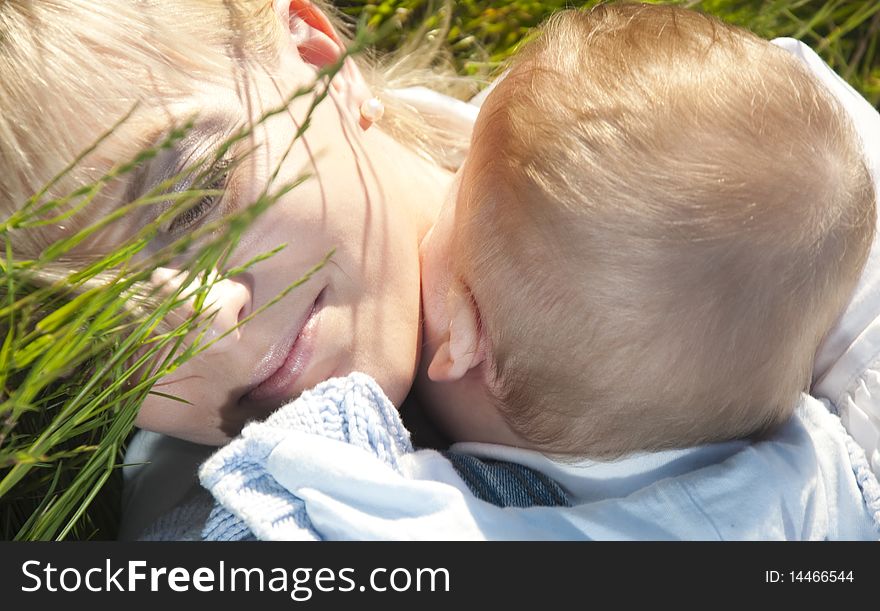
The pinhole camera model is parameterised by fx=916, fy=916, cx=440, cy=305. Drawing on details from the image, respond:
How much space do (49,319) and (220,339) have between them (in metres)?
0.20

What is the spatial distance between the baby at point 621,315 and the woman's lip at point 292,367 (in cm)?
4

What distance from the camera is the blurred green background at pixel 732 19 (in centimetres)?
160

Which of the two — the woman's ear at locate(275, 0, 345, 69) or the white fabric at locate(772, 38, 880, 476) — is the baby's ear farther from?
the white fabric at locate(772, 38, 880, 476)

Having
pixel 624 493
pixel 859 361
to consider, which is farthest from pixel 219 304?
pixel 859 361

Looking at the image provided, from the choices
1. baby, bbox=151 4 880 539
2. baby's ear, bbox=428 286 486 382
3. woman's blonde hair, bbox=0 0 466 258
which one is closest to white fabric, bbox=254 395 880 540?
baby, bbox=151 4 880 539

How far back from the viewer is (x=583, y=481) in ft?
3.61

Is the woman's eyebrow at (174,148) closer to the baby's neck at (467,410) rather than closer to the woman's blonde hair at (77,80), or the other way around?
the woman's blonde hair at (77,80)

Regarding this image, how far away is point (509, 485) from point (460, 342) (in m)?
0.19

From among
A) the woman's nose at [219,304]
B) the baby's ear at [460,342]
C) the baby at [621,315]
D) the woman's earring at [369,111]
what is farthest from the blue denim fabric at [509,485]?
the woman's earring at [369,111]

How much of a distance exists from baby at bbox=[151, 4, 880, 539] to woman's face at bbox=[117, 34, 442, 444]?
0.05 m

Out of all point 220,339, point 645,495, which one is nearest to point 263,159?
point 220,339

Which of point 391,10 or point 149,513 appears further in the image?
point 391,10

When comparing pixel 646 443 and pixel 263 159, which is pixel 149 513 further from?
pixel 646 443
